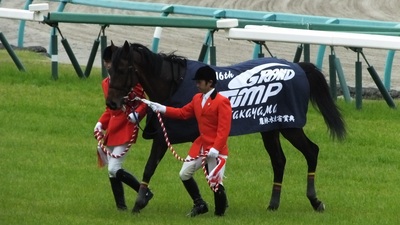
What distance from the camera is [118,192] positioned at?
11172mm

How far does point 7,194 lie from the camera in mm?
11766

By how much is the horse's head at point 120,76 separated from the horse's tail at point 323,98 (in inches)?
73.9

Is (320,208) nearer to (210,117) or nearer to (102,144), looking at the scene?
(210,117)

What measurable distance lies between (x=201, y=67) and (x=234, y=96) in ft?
1.61

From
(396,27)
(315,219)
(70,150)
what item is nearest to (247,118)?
(315,219)

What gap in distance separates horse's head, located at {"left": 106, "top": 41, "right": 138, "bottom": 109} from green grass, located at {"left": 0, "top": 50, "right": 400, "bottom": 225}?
100 cm

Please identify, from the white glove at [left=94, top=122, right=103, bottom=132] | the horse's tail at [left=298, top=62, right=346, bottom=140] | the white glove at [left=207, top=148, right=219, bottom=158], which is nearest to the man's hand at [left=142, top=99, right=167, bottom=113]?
the white glove at [left=207, top=148, right=219, bottom=158]

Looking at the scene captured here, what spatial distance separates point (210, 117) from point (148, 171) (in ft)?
2.34

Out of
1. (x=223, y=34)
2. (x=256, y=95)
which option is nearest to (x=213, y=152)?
(x=256, y=95)

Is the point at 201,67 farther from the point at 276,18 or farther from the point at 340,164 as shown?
the point at 276,18

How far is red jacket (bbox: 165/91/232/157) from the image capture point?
10547 millimetres

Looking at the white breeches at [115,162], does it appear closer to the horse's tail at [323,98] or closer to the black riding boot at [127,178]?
the black riding boot at [127,178]

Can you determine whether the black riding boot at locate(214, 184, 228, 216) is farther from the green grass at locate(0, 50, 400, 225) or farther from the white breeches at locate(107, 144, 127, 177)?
the white breeches at locate(107, 144, 127, 177)

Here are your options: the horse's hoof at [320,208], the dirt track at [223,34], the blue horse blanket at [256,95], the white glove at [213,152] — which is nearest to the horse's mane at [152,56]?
the blue horse blanket at [256,95]
